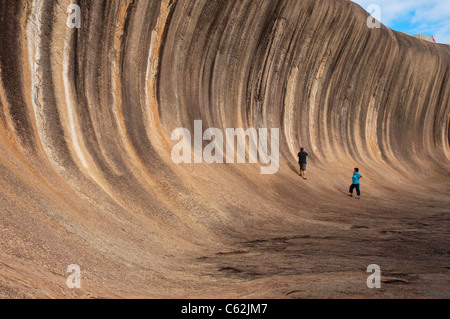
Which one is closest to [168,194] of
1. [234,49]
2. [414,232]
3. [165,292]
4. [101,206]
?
[101,206]

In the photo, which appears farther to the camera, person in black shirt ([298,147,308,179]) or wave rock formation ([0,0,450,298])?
person in black shirt ([298,147,308,179])

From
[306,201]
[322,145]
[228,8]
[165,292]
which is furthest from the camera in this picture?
[322,145]

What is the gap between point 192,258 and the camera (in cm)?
684

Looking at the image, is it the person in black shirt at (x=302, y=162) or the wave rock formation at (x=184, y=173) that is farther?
the person in black shirt at (x=302, y=162)

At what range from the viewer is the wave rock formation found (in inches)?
212

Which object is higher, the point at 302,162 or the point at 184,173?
the point at 302,162

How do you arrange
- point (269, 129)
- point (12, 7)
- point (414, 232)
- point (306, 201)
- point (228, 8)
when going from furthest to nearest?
1. point (269, 129)
2. point (228, 8)
3. point (306, 201)
4. point (414, 232)
5. point (12, 7)

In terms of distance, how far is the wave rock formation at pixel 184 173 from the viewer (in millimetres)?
5375

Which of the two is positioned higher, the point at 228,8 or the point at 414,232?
the point at 228,8

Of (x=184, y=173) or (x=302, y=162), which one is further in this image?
(x=302, y=162)

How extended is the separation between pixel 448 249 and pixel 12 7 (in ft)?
27.9

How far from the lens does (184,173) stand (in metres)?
9.97
